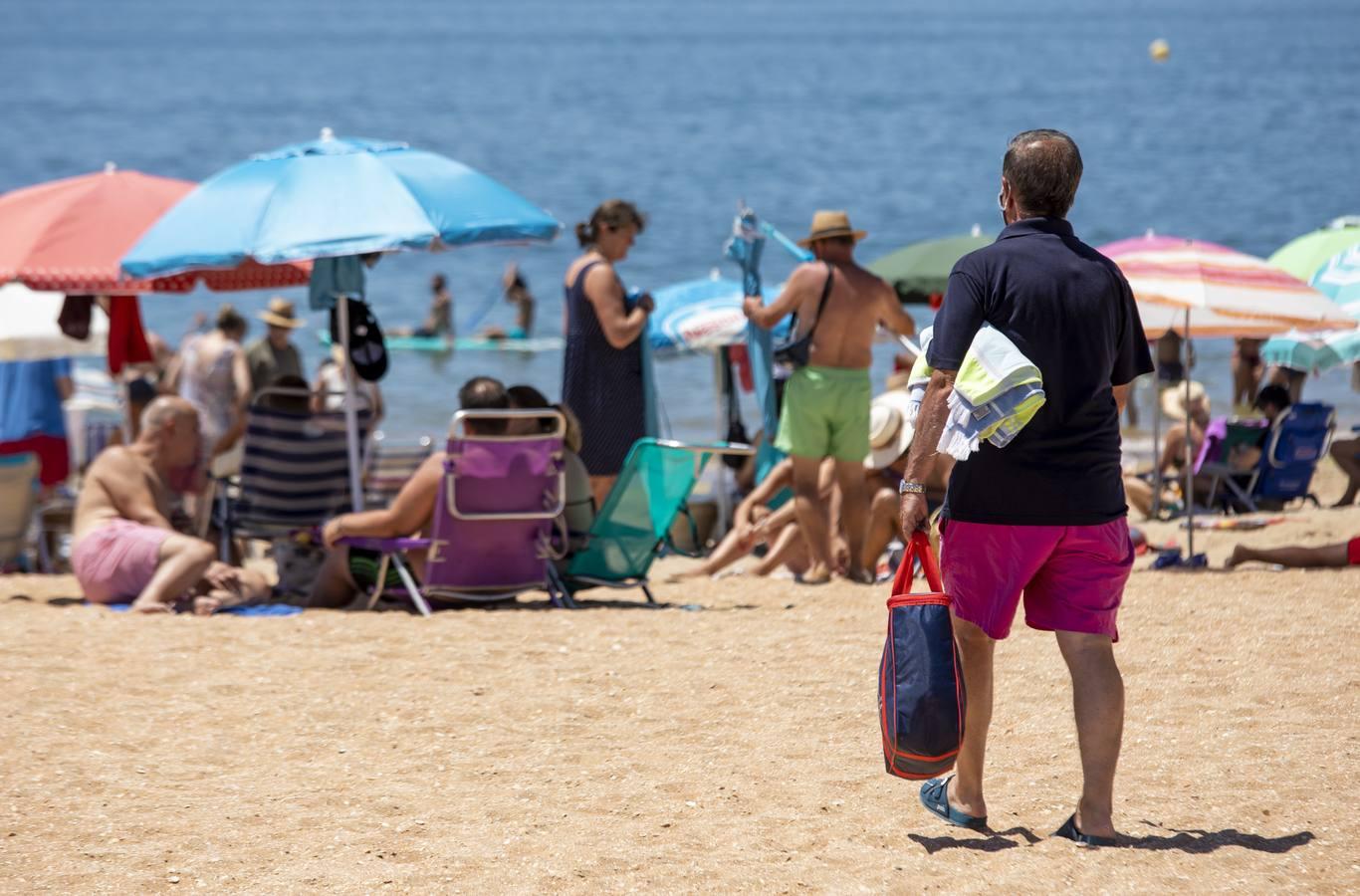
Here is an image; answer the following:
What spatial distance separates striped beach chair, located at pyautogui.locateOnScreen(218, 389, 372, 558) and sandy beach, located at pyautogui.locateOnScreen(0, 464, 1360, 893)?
962 millimetres

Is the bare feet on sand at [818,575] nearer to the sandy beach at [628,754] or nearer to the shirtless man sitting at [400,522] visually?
the sandy beach at [628,754]

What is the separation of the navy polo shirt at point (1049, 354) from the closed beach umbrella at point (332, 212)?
9.79 ft

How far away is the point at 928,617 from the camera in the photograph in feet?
10.4

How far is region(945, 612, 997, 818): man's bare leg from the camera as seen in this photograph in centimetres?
326

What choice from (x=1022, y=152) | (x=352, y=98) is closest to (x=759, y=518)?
(x=1022, y=152)

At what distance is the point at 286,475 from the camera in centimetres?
677

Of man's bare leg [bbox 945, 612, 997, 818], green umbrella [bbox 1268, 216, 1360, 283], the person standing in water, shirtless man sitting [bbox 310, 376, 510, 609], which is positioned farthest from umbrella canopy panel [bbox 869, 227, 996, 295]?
the person standing in water

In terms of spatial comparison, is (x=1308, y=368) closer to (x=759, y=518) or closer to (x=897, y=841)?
(x=759, y=518)

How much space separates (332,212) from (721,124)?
144ft

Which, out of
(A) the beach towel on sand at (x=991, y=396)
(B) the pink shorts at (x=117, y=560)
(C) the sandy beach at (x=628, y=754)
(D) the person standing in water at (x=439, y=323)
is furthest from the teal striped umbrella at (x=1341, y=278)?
(D) the person standing in water at (x=439, y=323)

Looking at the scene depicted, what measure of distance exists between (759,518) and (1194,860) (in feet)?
13.9

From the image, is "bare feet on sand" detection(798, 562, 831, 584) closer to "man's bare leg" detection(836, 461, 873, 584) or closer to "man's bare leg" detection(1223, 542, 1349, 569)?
"man's bare leg" detection(836, 461, 873, 584)

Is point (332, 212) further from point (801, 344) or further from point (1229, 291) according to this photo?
point (1229, 291)

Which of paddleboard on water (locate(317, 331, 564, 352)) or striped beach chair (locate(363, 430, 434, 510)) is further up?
paddleboard on water (locate(317, 331, 564, 352))
